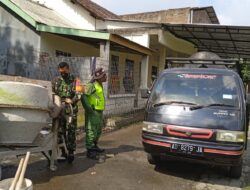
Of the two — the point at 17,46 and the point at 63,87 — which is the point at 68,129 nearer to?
the point at 63,87

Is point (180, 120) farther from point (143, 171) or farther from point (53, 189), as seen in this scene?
point (53, 189)

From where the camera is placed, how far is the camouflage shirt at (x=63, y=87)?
6.48 m

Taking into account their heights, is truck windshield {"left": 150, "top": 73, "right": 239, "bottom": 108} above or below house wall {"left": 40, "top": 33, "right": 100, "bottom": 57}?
below

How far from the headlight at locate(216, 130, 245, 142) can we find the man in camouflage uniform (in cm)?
244

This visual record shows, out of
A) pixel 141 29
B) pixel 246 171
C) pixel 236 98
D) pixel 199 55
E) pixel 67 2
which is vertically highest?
pixel 67 2

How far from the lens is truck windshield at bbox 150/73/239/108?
21.5 feet

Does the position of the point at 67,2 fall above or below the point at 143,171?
above

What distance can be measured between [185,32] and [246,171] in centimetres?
1038

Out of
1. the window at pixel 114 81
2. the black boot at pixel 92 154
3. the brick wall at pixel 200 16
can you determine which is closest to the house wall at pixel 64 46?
the window at pixel 114 81

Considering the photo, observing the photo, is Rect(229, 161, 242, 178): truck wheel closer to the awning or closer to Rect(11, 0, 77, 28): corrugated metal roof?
Rect(11, 0, 77, 28): corrugated metal roof

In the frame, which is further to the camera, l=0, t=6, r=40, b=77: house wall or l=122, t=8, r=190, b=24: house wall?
l=122, t=8, r=190, b=24: house wall

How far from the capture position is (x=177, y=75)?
7.12 meters

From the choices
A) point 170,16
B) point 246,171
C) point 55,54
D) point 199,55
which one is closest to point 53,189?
point 246,171

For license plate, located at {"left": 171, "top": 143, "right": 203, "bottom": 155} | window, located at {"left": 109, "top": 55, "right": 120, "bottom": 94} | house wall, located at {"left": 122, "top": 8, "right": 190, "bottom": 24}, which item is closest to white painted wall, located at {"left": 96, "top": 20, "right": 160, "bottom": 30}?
window, located at {"left": 109, "top": 55, "right": 120, "bottom": 94}
